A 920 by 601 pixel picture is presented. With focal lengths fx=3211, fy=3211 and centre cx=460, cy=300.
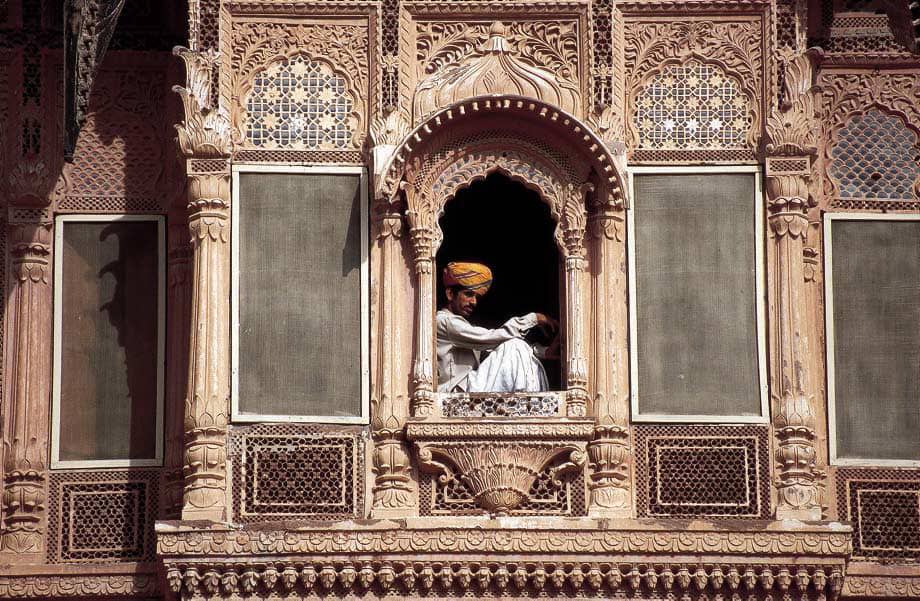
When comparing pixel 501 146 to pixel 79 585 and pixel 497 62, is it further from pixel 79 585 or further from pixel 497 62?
pixel 79 585

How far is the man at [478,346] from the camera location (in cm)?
2270

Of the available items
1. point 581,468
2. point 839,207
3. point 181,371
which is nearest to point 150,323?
point 181,371

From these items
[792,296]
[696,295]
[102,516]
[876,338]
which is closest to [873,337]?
[876,338]

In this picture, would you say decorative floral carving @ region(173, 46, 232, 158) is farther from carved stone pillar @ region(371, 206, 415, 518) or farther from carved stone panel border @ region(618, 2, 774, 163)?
carved stone panel border @ region(618, 2, 774, 163)

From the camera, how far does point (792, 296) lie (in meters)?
22.4

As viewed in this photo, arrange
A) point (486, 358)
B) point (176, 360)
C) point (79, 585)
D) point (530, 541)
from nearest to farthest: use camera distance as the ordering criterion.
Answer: point (530, 541), point (79, 585), point (486, 358), point (176, 360)

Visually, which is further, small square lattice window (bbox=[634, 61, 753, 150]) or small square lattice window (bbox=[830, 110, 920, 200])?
small square lattice window (bbox=[830, 110, 920, 200])

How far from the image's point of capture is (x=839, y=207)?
23.3 meters

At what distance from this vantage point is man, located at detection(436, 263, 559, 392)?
894 inches

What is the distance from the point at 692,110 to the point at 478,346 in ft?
7.48

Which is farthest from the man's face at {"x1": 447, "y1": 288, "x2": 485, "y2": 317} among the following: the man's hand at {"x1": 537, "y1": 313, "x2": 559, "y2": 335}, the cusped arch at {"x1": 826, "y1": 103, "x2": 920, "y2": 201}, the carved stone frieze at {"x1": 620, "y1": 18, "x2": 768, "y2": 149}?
the cusped arch at {"x1": 826, "y1": 103, "x2": 920, "y2": 201}

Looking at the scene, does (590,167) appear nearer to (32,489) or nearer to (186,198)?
(186,198)

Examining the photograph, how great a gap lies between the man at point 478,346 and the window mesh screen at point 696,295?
0.83 meters

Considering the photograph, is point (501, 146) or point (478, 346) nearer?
point (501, 146)
